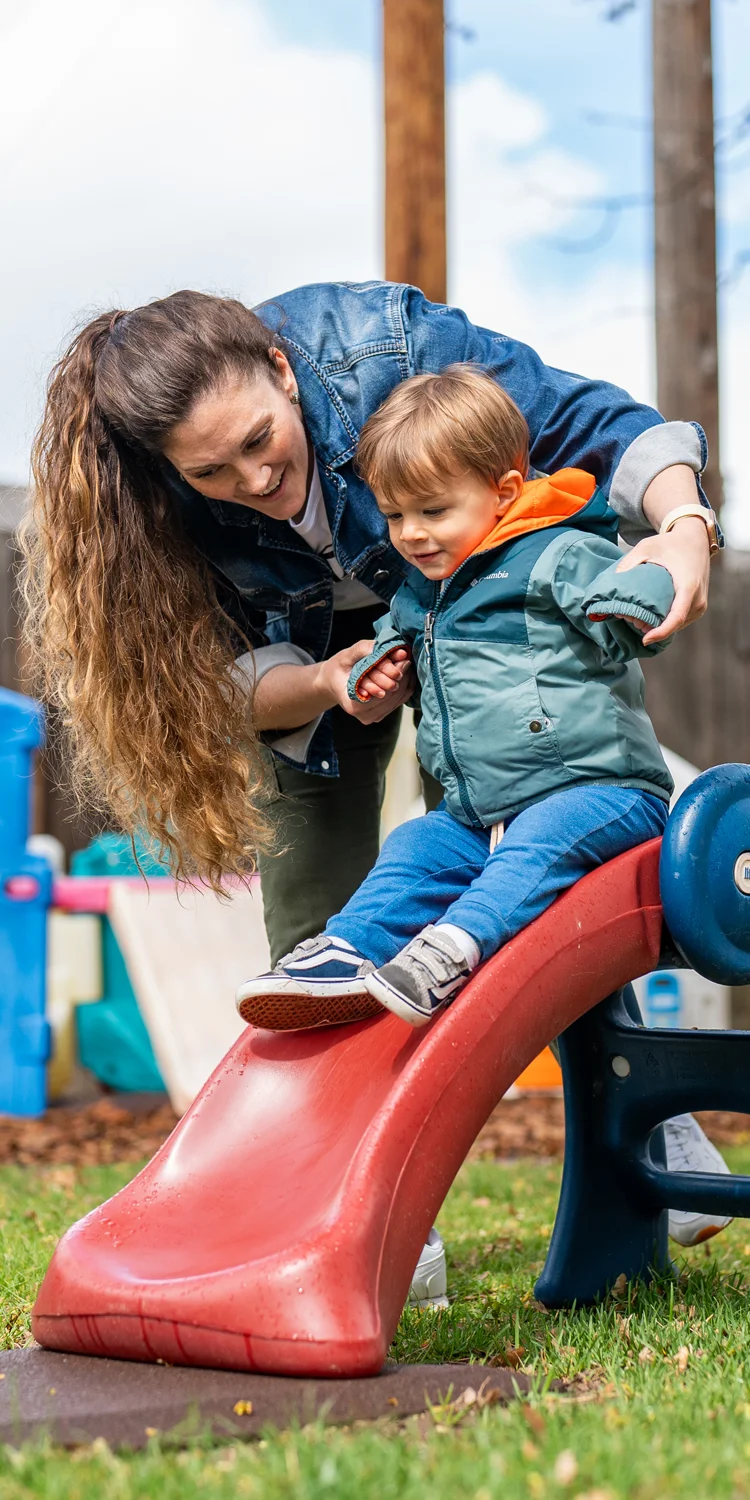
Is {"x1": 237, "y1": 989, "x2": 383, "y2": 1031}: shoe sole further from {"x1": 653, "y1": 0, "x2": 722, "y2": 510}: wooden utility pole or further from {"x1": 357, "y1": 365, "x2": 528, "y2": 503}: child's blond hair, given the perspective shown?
{"x1": 653, "y1": 0, "x2": 722, "y2": 510}: wooden utility pole

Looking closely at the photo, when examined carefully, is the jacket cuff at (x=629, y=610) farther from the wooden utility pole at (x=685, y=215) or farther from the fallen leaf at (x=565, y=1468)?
the wooden utility pole at (x=685, y=215)

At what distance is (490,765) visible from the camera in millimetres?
2488

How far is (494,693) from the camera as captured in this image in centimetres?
247

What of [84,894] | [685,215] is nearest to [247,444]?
[84,894]

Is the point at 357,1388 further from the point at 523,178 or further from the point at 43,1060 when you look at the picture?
the point at 523,178

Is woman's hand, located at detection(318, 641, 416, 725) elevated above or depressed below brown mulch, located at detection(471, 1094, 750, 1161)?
above

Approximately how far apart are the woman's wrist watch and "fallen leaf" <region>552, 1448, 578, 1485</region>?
145cm

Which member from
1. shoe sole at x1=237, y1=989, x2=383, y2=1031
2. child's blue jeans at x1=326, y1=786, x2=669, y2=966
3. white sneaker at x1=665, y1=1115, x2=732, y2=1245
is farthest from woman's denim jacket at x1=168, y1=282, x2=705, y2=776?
white sneaker at x1=665, y1=1115, x2=732, y2=1245

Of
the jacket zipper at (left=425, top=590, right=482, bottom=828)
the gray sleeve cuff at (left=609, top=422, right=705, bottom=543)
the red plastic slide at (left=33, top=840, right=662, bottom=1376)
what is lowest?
the red plastic slide at (left=33, top=840, right=662, bottom=1376)

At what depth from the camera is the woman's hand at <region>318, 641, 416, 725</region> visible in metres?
2.70

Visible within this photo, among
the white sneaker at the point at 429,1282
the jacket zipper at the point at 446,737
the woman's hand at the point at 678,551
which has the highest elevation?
the woman's hand at the point at 678,551

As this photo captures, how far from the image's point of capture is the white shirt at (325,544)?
2.87m

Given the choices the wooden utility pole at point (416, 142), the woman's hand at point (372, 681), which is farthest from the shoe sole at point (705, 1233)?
the wooden utility pole at point (416, 142)

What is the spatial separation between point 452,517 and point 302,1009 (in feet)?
2.88
